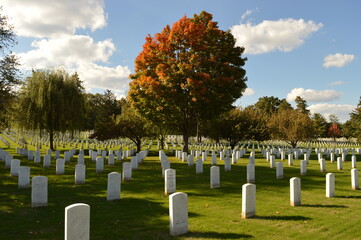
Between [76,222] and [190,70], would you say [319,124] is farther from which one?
[76,222]

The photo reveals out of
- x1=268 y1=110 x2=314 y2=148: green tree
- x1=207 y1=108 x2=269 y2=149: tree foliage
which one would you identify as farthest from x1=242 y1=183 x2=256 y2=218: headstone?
x1=268 y1=110 x2=314 y2=148: green tree

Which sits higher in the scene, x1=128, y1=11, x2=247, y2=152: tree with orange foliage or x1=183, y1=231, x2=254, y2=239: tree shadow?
x1=128, y1=11, x2=247, y2=152: tree with orange foliage

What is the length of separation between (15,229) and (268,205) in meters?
6.92

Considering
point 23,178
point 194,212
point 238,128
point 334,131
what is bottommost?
point 194,212

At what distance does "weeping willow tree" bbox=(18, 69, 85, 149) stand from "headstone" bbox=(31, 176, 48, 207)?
1946 centimetres

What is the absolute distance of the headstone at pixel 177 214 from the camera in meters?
5.94

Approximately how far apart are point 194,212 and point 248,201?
1.59 m

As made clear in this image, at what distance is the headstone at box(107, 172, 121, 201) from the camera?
355 inches

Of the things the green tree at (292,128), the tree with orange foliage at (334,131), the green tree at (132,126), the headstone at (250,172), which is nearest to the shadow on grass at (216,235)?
the headstone at (250,172)

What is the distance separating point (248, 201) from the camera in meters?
7.27

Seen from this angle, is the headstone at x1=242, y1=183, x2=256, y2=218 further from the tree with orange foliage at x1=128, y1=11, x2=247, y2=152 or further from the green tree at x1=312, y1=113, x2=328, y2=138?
the green tree at x1=312, y1=113, x2=328, y2=138

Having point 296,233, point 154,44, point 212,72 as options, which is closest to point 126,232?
point 296,233

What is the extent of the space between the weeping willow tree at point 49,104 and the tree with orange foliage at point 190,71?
8.11 metres

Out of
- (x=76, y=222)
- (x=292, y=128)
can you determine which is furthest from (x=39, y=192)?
Answer: (x=292, y=128)
